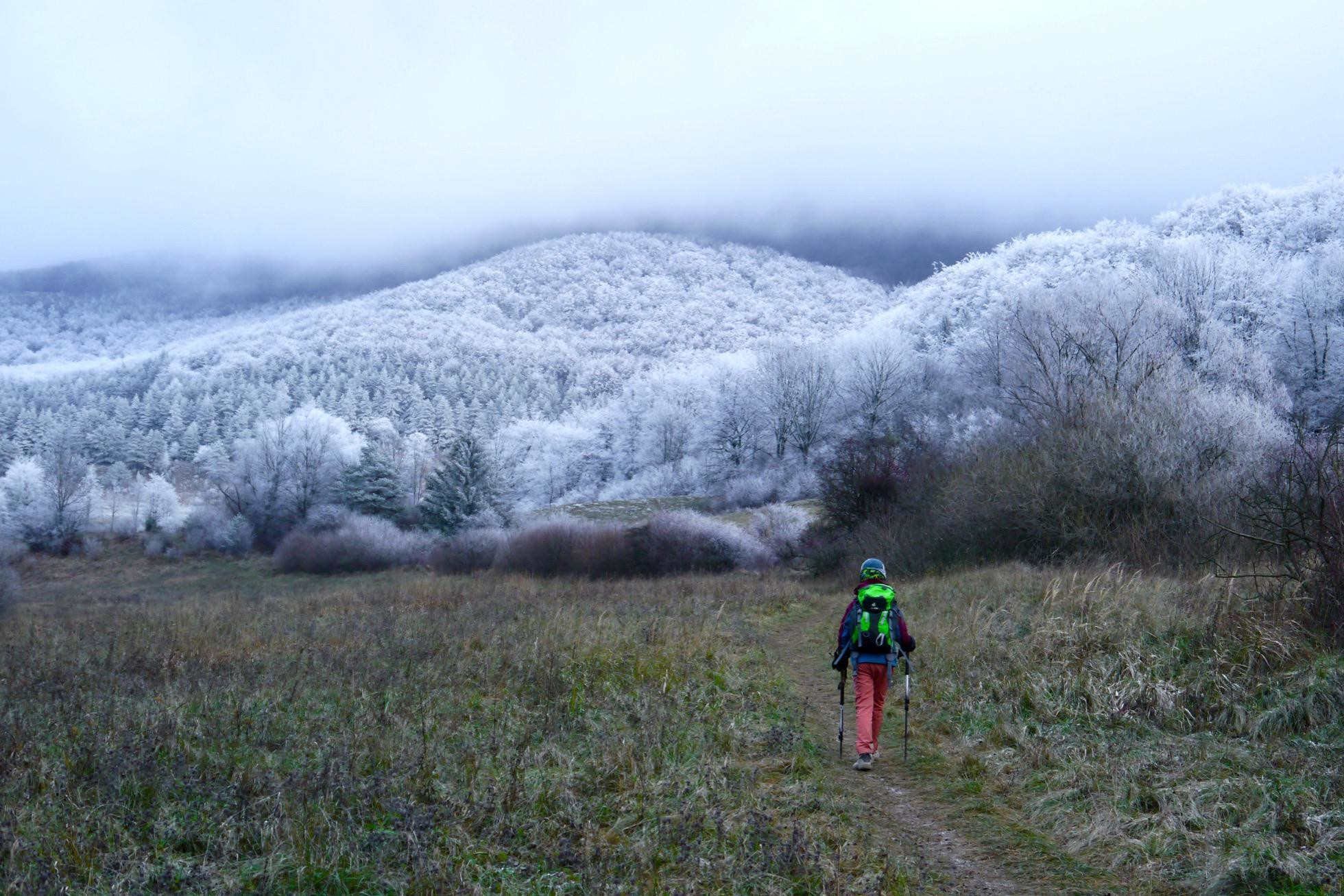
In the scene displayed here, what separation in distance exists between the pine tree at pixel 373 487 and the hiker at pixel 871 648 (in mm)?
53716

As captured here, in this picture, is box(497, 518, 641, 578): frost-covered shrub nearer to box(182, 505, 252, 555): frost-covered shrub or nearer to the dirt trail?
the dirt trail

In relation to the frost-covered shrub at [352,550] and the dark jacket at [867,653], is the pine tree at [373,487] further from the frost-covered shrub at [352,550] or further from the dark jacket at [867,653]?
the dark jacket at [867,653]

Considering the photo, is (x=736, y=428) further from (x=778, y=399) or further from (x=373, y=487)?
(x=373, y=487)

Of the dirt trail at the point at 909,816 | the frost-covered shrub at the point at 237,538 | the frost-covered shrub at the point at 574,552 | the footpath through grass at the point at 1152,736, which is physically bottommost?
the frost-covered shrub at the point at 237,538

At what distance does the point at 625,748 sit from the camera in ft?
21.9

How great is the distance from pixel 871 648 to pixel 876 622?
246mm

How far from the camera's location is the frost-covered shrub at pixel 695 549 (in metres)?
35.6

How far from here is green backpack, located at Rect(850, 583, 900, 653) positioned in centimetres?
769

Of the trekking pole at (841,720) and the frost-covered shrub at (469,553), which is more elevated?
the trekking pole at (841,720)

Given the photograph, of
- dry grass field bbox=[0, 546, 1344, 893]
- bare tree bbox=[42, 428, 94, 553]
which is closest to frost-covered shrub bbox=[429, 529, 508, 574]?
dry grass field bbox=[0, 546, 1344, 893]

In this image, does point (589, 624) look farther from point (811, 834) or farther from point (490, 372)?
point (490, 372)

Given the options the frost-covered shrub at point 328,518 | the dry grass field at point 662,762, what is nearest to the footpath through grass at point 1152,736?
the dry grass field at point 662,762

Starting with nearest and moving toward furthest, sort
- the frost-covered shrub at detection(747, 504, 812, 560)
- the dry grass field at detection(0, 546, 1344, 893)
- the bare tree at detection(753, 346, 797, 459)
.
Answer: the dry grass field at detection(0, 546, 1344, 893)
the frost-covered shrub at detection(747, 504, 812, 560)
the bare tree at detection(753, 346, 797, 459)

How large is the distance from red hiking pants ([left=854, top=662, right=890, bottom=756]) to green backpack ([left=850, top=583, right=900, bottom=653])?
0.58ft
